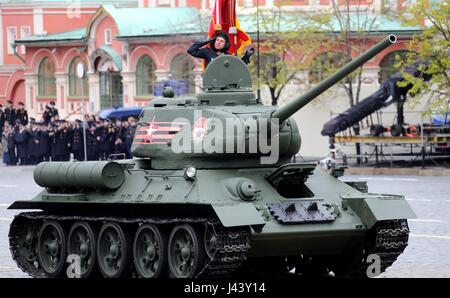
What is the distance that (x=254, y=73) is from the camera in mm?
50094

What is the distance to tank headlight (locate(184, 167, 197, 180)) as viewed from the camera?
1698cm

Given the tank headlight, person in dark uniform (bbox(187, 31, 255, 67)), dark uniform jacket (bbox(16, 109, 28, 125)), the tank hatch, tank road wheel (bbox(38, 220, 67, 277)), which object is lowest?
dark uniform jacket (bbox(16, 109, 28, 125))

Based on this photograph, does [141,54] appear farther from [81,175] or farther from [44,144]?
[81,175]

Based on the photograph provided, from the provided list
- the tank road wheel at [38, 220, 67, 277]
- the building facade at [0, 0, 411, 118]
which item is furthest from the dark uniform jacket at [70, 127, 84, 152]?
the tank road wheel at [38, 220, 67, 277]

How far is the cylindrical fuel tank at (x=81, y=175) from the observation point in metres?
17.7

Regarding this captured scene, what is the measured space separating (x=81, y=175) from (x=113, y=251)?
1028mm

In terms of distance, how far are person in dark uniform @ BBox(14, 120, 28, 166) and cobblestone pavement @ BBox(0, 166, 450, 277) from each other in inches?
172

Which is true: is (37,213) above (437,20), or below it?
below

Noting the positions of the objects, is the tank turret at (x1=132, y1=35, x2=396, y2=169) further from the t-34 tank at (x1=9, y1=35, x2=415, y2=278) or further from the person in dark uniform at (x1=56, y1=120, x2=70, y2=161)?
the person in dark uniform at (x1=56, y1=120, x2=70, y2=161)

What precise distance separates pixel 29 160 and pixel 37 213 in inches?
1199

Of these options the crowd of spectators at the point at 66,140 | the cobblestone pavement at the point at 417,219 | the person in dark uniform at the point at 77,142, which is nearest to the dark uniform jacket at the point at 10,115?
the crowd of spectators at the point at 66,140

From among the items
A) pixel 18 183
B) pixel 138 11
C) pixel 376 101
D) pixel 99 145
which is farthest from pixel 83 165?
pixel 138 11

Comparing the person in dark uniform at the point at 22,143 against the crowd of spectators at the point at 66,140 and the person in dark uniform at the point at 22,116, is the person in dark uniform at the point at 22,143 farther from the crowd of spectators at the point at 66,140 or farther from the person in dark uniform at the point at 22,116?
the person in dark uniform at the point at 22,116
